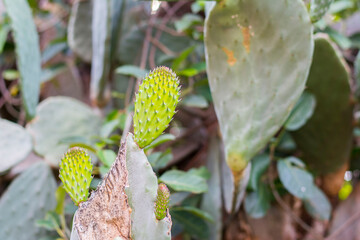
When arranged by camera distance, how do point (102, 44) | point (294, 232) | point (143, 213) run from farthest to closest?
1. point (294, 232)
2. point (102, 44)
3. point (143, 213)

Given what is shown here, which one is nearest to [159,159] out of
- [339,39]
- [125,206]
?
[125,206]

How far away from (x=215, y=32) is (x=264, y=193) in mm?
549

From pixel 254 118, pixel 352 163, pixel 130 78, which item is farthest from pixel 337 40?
pixel 130 78

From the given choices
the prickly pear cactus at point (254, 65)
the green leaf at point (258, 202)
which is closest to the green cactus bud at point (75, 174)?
the prickly pear cactus at point (254, 65)

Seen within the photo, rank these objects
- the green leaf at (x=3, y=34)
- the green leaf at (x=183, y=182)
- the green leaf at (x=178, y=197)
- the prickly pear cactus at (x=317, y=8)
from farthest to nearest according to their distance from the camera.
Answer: the green leaf at (x=3, y=34) → the green leaf at (x=178, y=197) → the green leaf at (x=183, y=182) → the prickly pear cactus at (x=317, y=8)

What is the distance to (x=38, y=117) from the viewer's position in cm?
109

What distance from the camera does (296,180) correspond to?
944mm

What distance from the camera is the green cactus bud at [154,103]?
42 cm

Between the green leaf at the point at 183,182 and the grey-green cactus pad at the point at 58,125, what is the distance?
1.05 feet

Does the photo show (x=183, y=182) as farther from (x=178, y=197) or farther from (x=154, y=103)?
(x=154, y=103)

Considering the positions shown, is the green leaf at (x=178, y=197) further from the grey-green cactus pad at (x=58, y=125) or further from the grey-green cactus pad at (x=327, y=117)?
the grey-green cactus pad at (x=327, y=117)

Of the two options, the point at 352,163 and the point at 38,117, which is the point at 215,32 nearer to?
the point at 38,117

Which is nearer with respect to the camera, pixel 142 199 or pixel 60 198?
pixel 142 199

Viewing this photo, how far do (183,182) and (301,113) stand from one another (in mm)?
373
